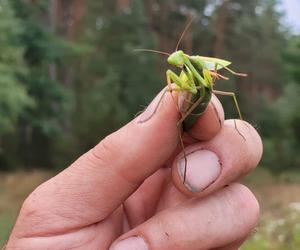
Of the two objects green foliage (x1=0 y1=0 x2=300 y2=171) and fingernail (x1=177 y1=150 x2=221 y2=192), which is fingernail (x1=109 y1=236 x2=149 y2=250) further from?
green foliage (x1=0 y1=0 x2=300 y2=171)

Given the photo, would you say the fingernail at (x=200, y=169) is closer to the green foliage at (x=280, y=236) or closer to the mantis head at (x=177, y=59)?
the mantis head at (x=177, y=59)

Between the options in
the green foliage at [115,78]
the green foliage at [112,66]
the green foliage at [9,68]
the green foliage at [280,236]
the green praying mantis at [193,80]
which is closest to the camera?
the green praying mantis at [193,80]

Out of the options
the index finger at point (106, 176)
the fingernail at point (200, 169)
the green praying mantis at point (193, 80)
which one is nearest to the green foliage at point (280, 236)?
the fingernail at point (200, 169)

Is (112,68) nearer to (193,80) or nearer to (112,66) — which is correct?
(112,66)

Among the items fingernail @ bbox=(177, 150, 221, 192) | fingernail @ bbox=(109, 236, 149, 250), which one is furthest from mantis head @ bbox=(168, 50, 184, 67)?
fingernail @ bbox=(109, 236, 149, 250)

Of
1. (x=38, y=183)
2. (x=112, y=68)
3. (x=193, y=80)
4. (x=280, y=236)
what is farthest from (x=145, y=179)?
(x=112, y=68)

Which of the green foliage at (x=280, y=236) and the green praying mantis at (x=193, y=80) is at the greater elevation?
the green praying mantis at (x=193, y=80)

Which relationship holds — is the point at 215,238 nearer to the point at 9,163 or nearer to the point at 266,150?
the point at 266,150
